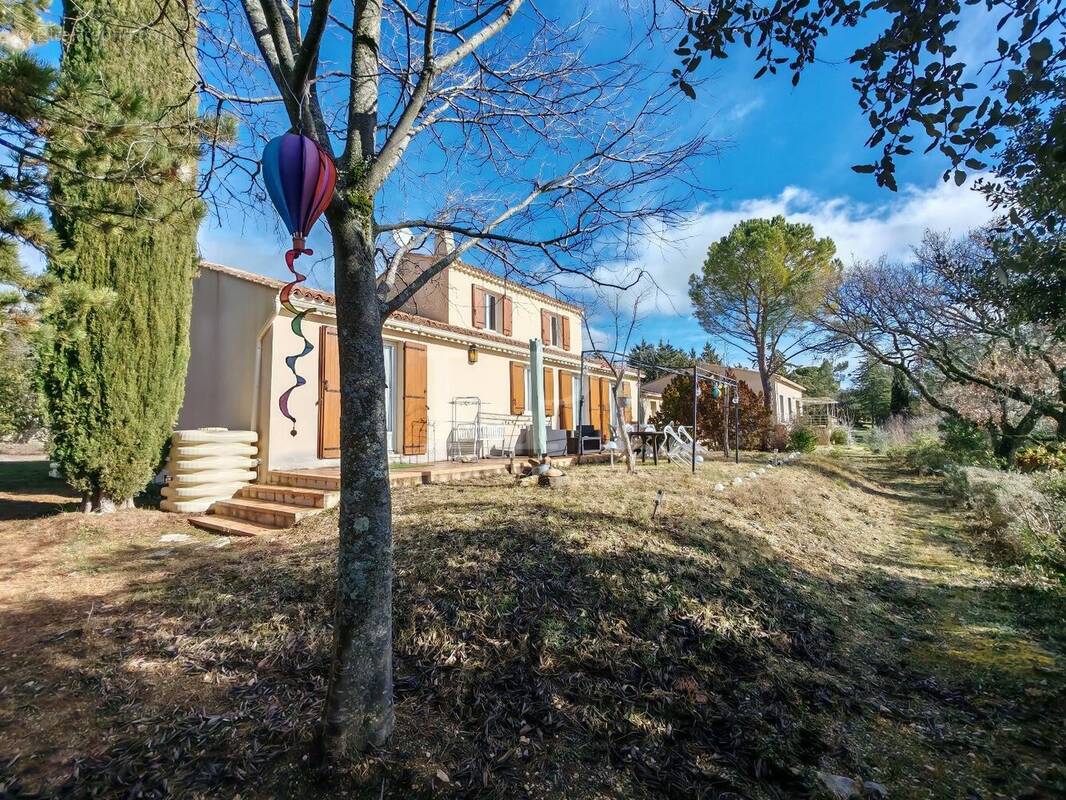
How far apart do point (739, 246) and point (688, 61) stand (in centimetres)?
2111

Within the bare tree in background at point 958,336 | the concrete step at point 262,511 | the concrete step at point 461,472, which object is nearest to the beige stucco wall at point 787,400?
the bare tree in background at point 958,336

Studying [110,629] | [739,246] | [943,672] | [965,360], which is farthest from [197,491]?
→ [739,246]

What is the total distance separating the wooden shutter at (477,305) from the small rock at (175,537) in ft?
27.7

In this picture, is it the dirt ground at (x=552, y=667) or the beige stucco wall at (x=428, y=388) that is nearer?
the dirt ground at (x=552, y=667)

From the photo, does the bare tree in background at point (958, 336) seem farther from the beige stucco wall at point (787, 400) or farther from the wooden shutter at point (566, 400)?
the beige stucco wall at point (787, 400)

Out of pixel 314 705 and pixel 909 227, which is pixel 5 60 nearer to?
pixel 314 705

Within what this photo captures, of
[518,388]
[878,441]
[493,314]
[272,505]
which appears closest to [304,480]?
[272,505]

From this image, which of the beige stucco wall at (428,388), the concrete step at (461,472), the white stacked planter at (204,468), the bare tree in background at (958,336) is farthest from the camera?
the bare tree in background at (958,336)

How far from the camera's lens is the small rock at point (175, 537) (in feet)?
19.0

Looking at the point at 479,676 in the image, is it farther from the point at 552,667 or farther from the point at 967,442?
the point at 967,442

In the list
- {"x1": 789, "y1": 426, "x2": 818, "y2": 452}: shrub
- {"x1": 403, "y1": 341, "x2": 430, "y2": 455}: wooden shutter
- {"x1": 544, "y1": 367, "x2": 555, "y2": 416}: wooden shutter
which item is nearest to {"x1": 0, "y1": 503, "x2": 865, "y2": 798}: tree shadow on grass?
{"x1": 403, "y1": 341, "x2": 430, "y2": 455}: wooden shutter

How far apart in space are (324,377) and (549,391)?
6.49 metres

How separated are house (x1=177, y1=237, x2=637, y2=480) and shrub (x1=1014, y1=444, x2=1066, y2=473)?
10284 mm

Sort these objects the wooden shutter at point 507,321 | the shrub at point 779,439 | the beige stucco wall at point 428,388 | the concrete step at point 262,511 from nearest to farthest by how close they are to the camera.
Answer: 1. the concrete step at point 262,511
2. the beige stucco wall at point 428,388
3. the wooden shutter at point 507,321
4. the shrub at point 779,439
